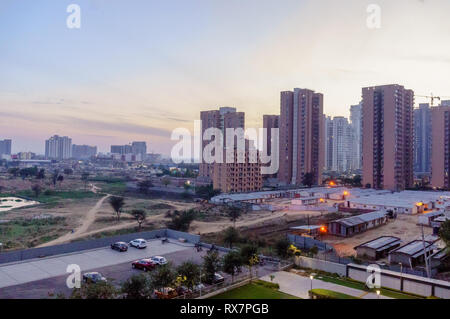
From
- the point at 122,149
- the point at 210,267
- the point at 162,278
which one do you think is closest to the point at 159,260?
the point at 210,267

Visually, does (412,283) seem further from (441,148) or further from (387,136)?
(441,148)

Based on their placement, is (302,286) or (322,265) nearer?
(302,286)

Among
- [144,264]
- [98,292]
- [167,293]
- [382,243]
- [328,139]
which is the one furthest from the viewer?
[328,139]

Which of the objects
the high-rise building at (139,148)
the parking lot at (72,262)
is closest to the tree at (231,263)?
the parking lot at (72,262)

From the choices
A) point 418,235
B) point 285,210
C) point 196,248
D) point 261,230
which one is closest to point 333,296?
point 196,248

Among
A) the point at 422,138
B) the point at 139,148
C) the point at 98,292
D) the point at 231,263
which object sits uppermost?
the point at 139,148

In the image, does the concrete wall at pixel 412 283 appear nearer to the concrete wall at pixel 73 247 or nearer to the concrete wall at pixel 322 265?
the concrete wall at pixel 322 265

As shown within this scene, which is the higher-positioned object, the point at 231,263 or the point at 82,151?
the point at 82,151
